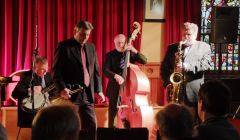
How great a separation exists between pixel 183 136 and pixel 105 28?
14.8ft

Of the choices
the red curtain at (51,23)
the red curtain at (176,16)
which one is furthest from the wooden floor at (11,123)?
the red curtain at (176,16)

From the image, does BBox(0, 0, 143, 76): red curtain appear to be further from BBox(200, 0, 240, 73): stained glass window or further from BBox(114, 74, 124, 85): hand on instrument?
BBox(114, 74, 124, 85): hand on instrument

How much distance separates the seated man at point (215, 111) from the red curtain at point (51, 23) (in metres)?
3.86

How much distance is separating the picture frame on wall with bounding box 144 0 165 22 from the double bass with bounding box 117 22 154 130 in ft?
4.49

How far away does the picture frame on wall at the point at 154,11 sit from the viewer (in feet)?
22.1

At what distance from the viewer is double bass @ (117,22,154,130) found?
5.17 meters

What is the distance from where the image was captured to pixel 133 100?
5.19 meters

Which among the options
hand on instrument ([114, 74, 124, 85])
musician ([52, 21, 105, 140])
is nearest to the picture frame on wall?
hand on instrument ([114, 74, 124, 85])

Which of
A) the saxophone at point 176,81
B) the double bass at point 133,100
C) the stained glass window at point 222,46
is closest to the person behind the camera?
the saxophone at point 176,81

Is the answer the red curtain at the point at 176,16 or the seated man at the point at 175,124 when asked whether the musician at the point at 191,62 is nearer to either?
the red curtain at the point at 176,16

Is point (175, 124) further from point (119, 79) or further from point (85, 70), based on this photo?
point (119, 79)

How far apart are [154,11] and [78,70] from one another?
9.10ft

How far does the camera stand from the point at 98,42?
21.2ft

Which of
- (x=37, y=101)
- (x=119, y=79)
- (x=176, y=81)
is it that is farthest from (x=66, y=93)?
(x=176, y=81)
